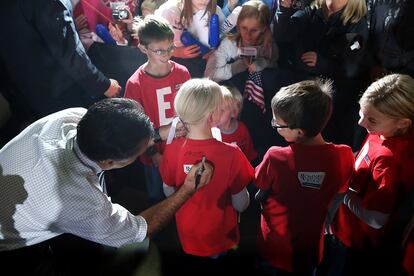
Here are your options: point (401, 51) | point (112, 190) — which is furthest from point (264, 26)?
point (112, 190)

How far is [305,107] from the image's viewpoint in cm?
146

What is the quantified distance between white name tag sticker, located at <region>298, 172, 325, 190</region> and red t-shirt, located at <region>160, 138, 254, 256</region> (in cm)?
24

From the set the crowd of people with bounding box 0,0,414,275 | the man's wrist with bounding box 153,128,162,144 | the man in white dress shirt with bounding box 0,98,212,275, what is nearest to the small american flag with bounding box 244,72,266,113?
the crowd of people with bounding box 0,0,414,275

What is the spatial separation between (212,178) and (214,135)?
1.01 feet

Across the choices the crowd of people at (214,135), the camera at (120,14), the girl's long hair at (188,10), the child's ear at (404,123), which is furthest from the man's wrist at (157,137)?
the child's ear at (404,123)

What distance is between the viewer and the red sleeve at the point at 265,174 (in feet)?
5.11

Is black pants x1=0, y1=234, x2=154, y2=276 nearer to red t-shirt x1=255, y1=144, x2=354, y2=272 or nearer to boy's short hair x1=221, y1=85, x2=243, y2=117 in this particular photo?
red t-shirt x1=255, y1=144, x2=354, y2=272

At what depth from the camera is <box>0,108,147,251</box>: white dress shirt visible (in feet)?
4.33

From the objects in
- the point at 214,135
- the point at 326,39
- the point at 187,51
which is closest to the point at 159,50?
the point at 187,51

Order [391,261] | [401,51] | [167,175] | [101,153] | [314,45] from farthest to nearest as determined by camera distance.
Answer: [314,45] < [401,51] < [391,261] < [167,175] < [101,153]

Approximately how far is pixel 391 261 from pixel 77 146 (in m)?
1.73

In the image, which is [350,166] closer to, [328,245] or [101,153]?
[328,245]

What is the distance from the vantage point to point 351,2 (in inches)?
81.4

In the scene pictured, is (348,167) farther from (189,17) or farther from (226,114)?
(189,17)
